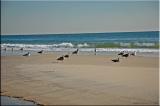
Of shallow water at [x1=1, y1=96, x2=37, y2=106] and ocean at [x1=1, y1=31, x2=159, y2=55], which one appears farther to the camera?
ocean at [x1=1, y1=31, x2=159, y2=55]

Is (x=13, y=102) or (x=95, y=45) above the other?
(x=95, y=45)

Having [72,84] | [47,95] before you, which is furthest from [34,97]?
[72,84]

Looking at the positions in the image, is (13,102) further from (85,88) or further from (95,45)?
(95,45)

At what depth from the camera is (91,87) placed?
11531 millimetres

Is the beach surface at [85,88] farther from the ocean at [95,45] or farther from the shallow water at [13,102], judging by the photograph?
the ocean at [95,45]

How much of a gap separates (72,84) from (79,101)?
109 inches

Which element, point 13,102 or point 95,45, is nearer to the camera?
point 13,102

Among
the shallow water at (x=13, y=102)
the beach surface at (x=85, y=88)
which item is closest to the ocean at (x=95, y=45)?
the beach surface at (x=85, y=88)

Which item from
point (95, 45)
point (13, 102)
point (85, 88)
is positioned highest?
point (95, 45)

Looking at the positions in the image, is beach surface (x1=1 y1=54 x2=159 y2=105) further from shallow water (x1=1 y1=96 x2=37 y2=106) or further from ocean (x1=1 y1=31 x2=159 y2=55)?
ocean (x1=1 y1=31 x2=159 y2=55)

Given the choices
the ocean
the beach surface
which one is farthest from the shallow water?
the ocean

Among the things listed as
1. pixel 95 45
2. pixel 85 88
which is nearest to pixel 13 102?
pixel 85 88

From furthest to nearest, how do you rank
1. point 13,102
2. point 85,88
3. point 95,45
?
point 95,45, point 85,88, point 13,102

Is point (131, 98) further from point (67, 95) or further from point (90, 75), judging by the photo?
point (90, 75)
